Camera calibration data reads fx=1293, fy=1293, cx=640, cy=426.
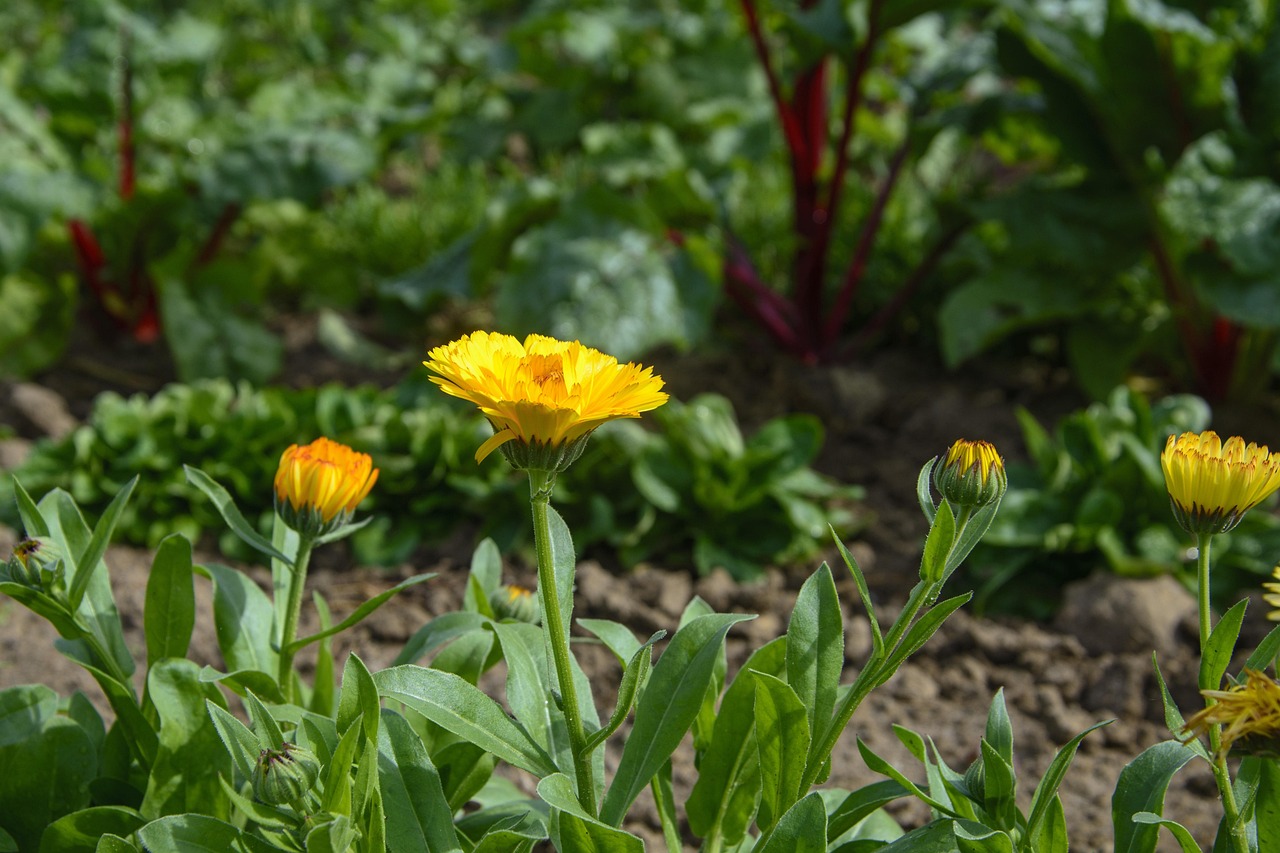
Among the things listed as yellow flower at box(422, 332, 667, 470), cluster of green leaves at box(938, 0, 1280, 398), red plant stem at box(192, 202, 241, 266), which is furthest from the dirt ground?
red plant stem at box(192, 202, 241, 266)

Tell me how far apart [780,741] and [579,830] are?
0.21m

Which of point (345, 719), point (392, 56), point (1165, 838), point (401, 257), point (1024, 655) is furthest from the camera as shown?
point (392, 56)

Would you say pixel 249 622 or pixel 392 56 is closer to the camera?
pixel 249 622

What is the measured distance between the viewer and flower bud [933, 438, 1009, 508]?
3.60 ft

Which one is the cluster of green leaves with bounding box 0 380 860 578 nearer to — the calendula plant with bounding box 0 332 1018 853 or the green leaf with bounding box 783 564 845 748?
→ the calendula plant with bounding box 0 332 1018 853

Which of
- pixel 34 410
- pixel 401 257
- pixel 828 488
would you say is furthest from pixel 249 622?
pixel 401 257

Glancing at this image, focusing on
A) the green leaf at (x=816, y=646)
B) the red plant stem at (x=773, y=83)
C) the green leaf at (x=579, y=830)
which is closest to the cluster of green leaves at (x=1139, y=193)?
the red plant stem at (x=773, y=83)

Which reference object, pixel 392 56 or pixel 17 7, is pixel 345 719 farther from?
pixel 17 7

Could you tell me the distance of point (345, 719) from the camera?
119 cm

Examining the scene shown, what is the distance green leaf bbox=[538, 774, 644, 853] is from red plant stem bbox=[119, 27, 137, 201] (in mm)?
2822

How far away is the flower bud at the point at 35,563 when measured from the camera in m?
1.27

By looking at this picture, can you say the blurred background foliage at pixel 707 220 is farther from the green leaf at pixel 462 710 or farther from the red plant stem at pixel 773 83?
→ the green leaf at pixel 462 710

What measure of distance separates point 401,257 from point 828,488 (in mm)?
1820

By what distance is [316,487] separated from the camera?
1.25 meters
